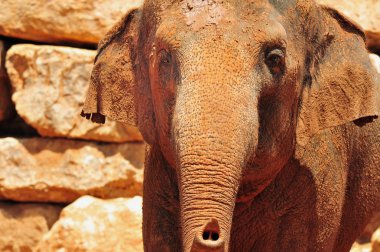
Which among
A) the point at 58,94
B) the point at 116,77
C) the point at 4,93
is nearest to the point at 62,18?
the point at 58,94

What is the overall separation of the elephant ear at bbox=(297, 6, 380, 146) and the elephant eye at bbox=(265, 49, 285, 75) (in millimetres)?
311

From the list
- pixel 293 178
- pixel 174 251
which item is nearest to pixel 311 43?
pixel 293 178

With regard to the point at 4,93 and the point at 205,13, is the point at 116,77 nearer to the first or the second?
the point at 205,13

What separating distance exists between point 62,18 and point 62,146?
58 centimetres

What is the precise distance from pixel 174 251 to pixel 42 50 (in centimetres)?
231

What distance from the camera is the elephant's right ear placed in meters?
3.75

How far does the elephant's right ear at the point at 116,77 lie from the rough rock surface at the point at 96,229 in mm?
1949

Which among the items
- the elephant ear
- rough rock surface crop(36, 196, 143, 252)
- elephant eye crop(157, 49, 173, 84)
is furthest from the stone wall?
elephant eye crop(157, 49, 173, 84)

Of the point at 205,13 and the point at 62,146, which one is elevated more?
the point at 205,13

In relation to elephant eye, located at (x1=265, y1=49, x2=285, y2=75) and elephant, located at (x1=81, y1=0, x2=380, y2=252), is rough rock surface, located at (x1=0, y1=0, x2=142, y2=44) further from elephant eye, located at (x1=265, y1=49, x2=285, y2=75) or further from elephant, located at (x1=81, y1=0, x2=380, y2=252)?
elephant eye, located at (x1=265, y1=49, x2=285, y2=75)

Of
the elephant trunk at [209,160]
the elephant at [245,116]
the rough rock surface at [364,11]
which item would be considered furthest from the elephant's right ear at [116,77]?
the rough rock surface at [364,11]

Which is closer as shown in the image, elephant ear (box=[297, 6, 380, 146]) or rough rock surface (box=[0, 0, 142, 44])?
elephant ear (box=[297, 6, 380, 146])

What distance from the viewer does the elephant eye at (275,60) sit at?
330 centimetres

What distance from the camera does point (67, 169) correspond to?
19.4 ft
